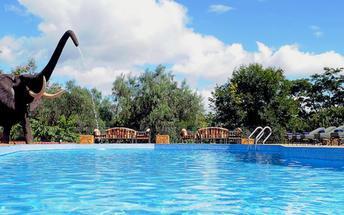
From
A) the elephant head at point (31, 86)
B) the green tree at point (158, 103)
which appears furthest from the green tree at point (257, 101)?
the elephant head at point (31, 86)

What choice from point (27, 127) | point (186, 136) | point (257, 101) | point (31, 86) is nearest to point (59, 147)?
point (27, 127)

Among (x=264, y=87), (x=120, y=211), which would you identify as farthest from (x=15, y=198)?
(x=264, y=87)

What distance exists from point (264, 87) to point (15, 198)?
24197mm

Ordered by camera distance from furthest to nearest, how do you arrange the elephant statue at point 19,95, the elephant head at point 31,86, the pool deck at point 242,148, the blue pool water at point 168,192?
the elephant statue at point 19,95 → the elephant head at point 31,86 → the pool deck at point 242,148 → the blue pool water at point 168,192

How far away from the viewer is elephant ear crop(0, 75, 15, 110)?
639 inches

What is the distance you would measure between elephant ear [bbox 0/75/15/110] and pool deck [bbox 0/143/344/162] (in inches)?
60.4

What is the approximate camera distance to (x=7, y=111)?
16453 mm

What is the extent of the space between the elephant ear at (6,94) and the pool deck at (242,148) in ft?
5.04

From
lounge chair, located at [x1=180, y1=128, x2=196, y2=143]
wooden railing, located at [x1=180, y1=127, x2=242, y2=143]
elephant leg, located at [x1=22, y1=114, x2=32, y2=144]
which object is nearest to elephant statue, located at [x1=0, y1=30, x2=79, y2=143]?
elephant leg, located at [x1=22, y1=114, x2=32, y2=144]

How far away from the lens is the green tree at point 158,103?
32.1 meters

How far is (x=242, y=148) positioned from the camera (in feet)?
72.9

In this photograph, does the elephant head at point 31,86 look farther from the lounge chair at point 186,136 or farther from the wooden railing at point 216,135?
the wooden railing at point 216,135

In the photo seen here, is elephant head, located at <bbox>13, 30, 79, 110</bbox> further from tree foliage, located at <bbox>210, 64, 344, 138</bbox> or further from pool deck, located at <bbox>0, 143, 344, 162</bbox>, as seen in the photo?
tree foliage, located at <bbox>210, 64, 344, 138</bbox>

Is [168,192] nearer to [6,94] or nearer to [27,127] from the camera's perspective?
[6,94]
